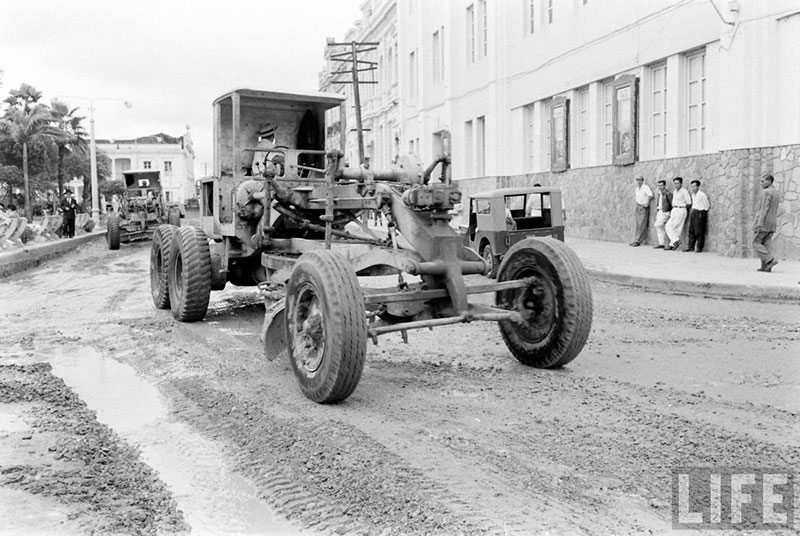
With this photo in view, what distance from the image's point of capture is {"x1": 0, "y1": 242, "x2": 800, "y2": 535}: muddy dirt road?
12.6 feet

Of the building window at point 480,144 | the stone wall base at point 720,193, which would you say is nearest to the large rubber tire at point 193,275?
the stone wall base at point 720,193

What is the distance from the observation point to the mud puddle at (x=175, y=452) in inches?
153

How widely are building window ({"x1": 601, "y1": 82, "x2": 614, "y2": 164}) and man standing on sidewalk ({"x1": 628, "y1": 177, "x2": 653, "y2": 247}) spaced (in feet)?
7.91

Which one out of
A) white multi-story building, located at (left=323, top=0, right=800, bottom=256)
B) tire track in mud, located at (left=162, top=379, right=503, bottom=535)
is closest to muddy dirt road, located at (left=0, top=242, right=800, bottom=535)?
tire track in mud, located at (left=162, top=379, right=503, bottom=535)

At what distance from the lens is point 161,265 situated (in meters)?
10.6

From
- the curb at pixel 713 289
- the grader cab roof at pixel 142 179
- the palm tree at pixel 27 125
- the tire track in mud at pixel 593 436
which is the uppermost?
the palm tree at pixel 27 125

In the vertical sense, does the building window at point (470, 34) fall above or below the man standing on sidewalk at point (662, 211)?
above

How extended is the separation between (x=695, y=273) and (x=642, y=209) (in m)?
6.00

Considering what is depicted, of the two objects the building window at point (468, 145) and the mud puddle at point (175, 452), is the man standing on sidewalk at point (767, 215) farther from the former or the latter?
the building window at point (468, 145)

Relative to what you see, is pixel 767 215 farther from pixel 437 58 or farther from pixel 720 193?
pixel 437 58

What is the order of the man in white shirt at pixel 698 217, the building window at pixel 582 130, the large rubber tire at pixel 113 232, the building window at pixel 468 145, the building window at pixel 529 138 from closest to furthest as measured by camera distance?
1. the man in white shirt at pixel 698 217
2. the building window at pixel 582 130
3. the large rubber tire at pixel 113 232
4. the building window at pixel 529 138
5. the building window at pixel 468 145

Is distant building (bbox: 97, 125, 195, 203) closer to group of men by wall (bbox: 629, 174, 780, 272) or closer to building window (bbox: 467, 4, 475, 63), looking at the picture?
building window (bbox: 467, 4, 475, 63)

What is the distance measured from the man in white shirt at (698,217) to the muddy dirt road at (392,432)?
8.43m

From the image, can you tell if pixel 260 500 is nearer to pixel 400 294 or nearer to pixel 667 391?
pixel 400 294
